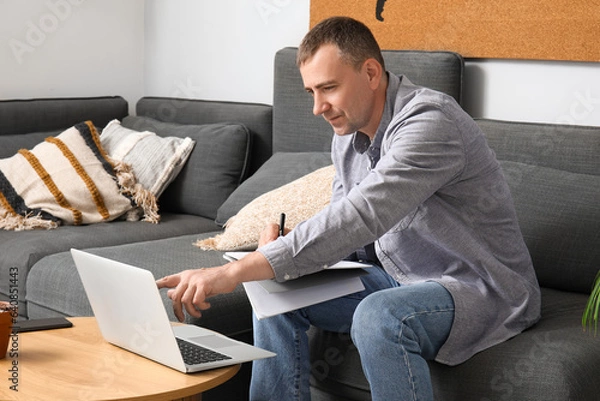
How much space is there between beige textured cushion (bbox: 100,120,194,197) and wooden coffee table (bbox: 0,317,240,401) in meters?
1.39

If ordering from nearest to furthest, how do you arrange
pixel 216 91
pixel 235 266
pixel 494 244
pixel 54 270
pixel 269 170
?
pixel 235 266, pixel 494 244, pixel 54 270, pixel 269 170, pixel 216 91

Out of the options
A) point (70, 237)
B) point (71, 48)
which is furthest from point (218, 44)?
point (70, 237)

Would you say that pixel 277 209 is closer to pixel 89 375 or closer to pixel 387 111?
pixel 387 111

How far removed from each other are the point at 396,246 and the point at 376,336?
292 mm

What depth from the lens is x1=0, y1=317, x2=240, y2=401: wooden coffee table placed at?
A: 4.62 feet

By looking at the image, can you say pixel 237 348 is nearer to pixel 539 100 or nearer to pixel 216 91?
pixel 539 100

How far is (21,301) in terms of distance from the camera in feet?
8.31

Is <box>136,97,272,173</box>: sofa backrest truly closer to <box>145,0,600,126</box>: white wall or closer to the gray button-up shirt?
<box>145,0,600,126</box>: white wall

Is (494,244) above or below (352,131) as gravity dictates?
below

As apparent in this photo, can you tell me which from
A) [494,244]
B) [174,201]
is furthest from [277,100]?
[494,244]

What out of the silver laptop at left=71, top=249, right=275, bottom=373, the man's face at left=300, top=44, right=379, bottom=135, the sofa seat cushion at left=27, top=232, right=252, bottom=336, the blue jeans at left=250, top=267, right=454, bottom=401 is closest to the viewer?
the silver laptop at left=71, top=249, right=275, bottom=373

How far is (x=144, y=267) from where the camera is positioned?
235 cm

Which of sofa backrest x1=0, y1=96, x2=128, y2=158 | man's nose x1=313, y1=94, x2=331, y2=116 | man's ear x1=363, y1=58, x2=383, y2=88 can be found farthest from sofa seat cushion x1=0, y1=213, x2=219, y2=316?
man's ear x1=363, y1=58, x2=383, y2=88

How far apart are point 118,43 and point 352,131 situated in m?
2.14
